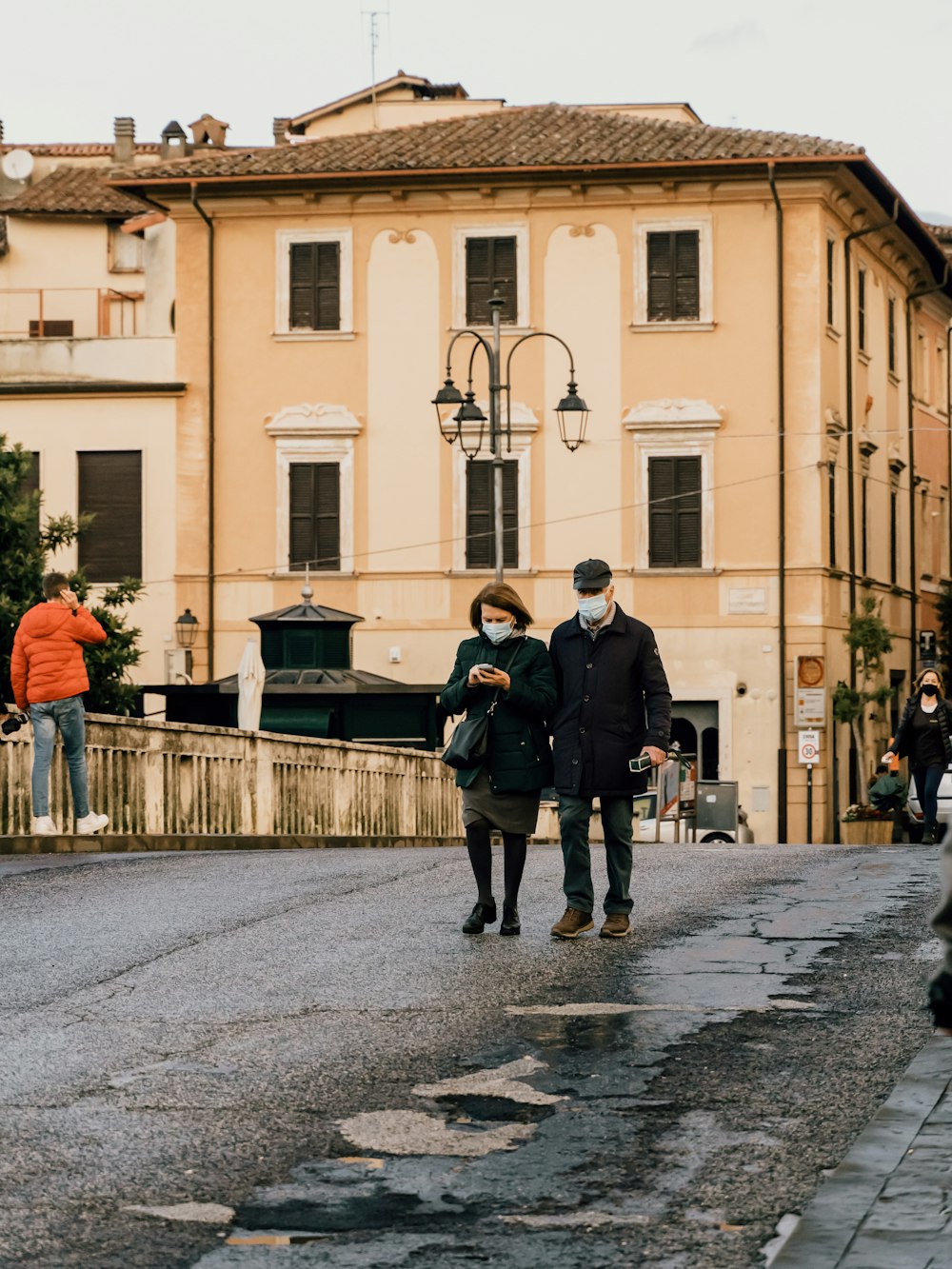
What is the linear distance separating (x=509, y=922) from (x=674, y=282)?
30.7m

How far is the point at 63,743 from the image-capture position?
19.2 meters

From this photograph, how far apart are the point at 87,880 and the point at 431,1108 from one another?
27.3 ft

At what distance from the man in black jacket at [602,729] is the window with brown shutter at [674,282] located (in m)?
30.1

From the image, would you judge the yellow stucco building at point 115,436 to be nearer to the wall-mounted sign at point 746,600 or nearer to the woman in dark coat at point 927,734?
the wall-mounted sign at point 746,600

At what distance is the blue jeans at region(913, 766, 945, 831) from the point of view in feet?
75.8

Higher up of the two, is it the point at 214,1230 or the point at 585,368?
the point at 585,368

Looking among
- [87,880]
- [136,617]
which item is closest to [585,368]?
[136,617]

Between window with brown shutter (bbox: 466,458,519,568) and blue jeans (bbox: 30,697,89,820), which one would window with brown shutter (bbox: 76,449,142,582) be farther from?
blue jeans (bbox: 30,697,89,820)

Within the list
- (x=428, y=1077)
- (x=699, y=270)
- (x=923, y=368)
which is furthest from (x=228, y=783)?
(x=923, y=368)

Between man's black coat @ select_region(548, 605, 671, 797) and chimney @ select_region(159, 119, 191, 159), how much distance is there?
1979 inches

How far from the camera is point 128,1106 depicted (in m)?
7.11

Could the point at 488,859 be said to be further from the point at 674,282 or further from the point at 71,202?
the point at 71,202

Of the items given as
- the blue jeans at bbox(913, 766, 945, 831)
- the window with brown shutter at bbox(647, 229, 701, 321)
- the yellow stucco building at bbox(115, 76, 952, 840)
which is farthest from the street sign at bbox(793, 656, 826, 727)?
the blue jeans at bbox(913, 766, 945, 831)

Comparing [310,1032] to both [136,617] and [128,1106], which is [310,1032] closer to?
[128,1106]
